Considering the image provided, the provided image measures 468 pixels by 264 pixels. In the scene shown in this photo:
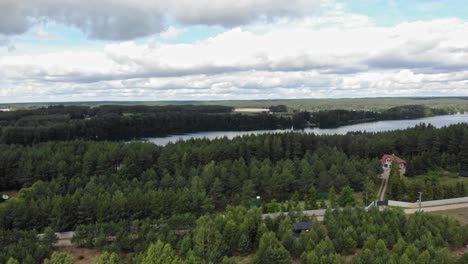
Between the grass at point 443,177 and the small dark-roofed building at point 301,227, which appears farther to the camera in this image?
the grass at point 443,177

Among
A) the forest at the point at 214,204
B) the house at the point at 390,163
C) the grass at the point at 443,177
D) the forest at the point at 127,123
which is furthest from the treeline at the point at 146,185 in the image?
the forest at the point at 127,123

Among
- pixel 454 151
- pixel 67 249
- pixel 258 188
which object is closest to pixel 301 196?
pixel 258 188

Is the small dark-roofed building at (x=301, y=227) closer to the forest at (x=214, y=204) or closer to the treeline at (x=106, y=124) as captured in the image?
the forest at (x=214, y=204)

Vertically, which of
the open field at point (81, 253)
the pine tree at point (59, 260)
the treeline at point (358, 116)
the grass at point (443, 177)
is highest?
the treeline at point (358, 116)

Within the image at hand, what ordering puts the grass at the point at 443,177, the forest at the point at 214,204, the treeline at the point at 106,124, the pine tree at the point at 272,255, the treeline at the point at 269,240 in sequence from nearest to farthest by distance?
the treeline at the point at 269,240 → the pine tree at the point at 272,255 → the forest at the point at 214,204 → the grass at the point at 443,177 → the treeline at the point at 106,124

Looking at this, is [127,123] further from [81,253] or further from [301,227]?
[301,227]

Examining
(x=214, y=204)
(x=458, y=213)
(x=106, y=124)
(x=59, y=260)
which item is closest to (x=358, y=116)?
(x=106, y=124)
